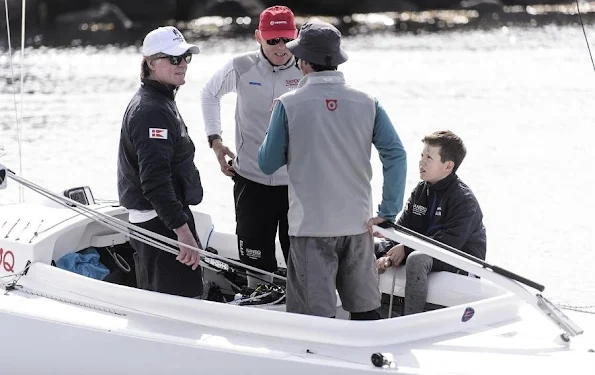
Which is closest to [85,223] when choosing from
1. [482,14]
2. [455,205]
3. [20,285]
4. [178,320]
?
[20,285]

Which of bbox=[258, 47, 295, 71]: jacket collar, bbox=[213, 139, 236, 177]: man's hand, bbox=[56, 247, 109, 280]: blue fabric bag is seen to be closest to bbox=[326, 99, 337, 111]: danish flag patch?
bbox=[258, 47, 295, 71]: jacket collar

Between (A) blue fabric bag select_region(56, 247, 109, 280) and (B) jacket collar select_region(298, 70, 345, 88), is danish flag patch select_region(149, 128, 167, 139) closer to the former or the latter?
(B) jacket collar select_region(298, 70, 345, 88)

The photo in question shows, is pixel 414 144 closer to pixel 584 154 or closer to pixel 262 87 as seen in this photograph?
pixel 584 154

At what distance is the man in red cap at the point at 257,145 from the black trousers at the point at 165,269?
446 millimetres

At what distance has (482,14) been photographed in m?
32.3

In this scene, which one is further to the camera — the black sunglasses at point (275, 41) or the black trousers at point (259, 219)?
the black trousers at point (259, 219)

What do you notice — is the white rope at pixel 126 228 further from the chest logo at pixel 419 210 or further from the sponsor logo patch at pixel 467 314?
the sponsor logo patch at pixel 467 314

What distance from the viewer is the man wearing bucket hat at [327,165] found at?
337cm

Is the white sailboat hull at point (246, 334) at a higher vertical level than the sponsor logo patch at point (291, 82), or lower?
lower

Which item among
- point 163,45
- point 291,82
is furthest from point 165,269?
point 291,82

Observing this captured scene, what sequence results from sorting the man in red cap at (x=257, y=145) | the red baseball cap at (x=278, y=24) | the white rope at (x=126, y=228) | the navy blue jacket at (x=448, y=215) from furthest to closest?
1. the man in red cap at (x=257, y=145)
2. the red baseball cap at (x=278, y=24)
3. the navy blue jacket at (x=448, y=215)
4. the white rope at (x=126, y=228)

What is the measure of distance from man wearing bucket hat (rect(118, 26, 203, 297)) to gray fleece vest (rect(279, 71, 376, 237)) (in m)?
0.45

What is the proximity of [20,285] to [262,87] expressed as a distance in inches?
46.9

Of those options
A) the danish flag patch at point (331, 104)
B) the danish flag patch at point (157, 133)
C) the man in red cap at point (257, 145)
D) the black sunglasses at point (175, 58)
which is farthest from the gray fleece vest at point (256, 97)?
the danish flag patch at point (331, 104)
